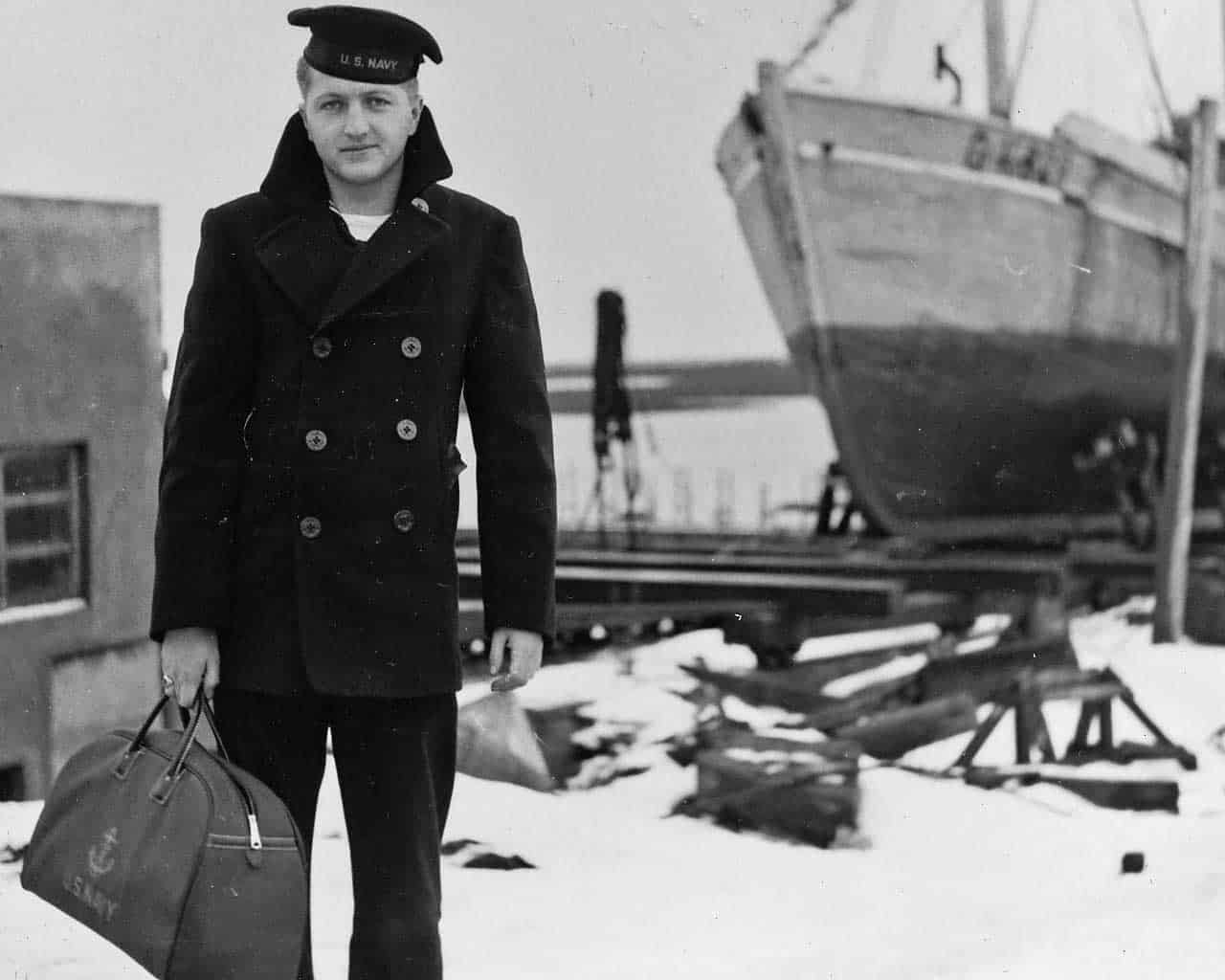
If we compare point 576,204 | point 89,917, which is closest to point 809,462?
point 576,204

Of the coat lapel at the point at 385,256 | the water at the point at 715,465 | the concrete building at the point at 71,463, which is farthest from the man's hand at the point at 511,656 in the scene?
the water at the point at 715,465

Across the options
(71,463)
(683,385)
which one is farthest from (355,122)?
(683,385)

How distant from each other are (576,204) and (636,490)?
64cm

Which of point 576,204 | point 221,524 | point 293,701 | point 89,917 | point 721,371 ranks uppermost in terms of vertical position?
point 576,204

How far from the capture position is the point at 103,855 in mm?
1907

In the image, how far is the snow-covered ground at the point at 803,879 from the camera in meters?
2.79

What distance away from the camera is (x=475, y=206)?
7.01ft

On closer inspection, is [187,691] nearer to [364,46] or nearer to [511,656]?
[511,656]

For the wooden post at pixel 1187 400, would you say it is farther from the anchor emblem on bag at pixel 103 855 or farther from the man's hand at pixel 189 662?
the anchor emblem on bag at pixel 103 855

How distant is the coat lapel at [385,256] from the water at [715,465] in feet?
3.86

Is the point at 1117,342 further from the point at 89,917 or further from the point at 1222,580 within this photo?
the point at 89,917

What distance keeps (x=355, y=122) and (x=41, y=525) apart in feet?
3.78

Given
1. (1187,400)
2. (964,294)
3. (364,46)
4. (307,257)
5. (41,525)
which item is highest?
(364,46)

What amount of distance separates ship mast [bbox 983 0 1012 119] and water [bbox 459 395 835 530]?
84 cm
